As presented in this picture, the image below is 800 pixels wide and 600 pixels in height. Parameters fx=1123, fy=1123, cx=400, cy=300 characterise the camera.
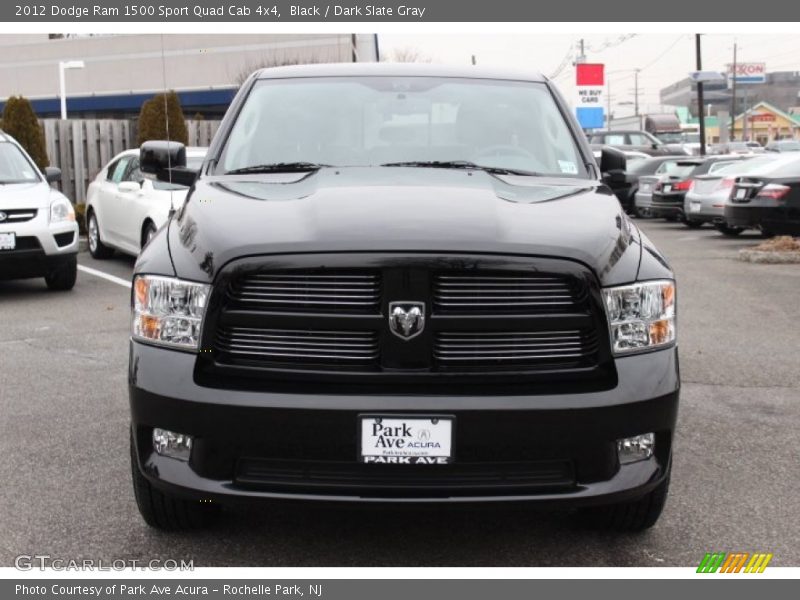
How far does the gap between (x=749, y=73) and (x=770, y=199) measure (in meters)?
110

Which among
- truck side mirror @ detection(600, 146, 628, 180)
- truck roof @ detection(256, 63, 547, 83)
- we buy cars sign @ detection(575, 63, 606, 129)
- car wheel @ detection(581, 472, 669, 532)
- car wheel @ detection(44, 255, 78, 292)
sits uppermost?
we buy cars sign @ detection(575, 63, 606, 129)

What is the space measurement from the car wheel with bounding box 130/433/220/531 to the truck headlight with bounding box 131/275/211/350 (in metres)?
0.49

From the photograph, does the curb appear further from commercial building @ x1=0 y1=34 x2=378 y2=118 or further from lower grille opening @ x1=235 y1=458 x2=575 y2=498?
commercial building @ x1=0 y1=34 x2=378 y2=118

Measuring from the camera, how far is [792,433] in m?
5.71

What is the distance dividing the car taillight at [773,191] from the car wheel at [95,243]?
9.34 metres

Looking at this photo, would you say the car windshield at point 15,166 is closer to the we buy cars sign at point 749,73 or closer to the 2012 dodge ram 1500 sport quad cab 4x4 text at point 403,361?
the 2012 dodge ram 1500 sport quad cab 4x4 text at point 403,361

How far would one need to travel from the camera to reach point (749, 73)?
119 metres

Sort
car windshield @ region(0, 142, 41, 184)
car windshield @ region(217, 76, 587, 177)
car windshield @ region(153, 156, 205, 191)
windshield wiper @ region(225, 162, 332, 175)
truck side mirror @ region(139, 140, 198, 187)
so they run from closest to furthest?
windshield wiper @ region(225, 162, 332, 175)
car windshield @ region(217, 76, 587, 177)
truck side mirror @ region(139, 140, 198, 187)
car windshield @ region(0, 142, 41, 184)
car windshield @ region(153, 156, 205, 191)

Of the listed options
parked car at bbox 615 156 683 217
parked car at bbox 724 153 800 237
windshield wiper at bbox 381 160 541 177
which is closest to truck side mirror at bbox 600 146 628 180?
windshield wiper at bbox 381 160 541 177

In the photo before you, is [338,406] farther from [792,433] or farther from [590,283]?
[792,433]

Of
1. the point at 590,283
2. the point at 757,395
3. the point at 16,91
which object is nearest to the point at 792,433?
the point at 757,395

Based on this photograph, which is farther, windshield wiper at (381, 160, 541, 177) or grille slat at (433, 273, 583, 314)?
windshield wiper at (381, 160, 541, 177)

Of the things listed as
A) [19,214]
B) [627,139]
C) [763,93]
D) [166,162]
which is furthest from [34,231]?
[763,93]

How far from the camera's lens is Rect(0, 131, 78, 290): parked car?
10.6 m
